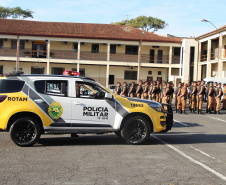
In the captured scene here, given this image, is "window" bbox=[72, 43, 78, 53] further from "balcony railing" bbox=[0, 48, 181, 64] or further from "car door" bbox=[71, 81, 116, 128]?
"car door" bbox=[71, 81, 116, 128]

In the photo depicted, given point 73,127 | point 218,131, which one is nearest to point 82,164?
point 73,127

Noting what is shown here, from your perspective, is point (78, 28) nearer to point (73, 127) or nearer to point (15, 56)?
point (15, 56)

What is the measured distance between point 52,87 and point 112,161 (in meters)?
2.58

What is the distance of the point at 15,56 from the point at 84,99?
33307 mm

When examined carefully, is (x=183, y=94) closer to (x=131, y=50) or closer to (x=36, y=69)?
(x=131, y=50)

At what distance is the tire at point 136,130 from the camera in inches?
316

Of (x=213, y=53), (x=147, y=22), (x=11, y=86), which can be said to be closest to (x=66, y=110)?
(x=11, y=86)

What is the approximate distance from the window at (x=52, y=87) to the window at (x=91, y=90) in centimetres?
39

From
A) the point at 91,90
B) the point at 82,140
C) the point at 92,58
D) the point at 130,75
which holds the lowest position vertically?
the point at 82,140

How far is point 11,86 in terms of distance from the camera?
761 centimetres

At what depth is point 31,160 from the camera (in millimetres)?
6406

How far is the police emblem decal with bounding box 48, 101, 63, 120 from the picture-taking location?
7.63m

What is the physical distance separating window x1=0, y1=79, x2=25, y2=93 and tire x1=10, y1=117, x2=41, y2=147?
75cm

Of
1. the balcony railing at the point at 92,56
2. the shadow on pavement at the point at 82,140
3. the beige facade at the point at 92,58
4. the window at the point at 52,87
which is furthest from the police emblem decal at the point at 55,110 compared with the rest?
the balcony railing at the point at 92,56
